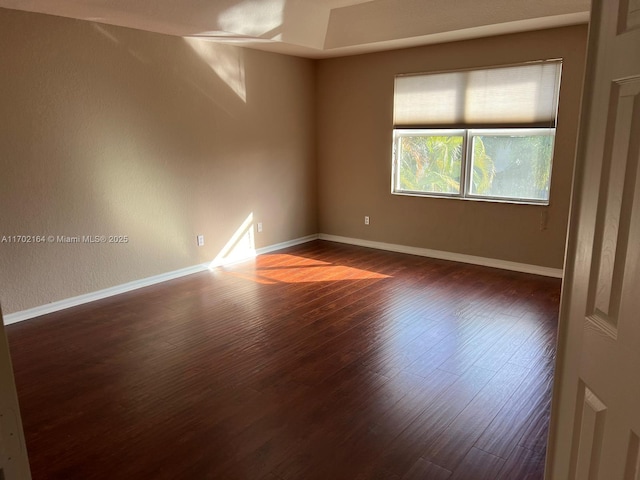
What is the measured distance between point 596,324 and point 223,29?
413cm

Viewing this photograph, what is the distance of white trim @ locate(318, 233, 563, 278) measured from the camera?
193 inches

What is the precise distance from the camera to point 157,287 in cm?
462

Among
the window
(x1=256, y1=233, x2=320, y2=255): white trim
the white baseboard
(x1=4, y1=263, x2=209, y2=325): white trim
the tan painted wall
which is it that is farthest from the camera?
(x1=256, y1=233, x2=320, y2=255): white trim

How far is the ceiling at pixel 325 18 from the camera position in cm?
371

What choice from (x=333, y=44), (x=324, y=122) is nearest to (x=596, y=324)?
(x=333, y=44)

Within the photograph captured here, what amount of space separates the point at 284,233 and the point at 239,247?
31.4 inches

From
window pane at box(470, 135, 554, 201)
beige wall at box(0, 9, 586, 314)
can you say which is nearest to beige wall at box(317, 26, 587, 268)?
beige wall at box(0, 9, 586, 314)

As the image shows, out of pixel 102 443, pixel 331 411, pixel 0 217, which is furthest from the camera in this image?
pixel 0 217

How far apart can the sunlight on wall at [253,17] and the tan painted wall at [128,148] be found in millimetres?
646

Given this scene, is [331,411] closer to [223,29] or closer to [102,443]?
[102,443]

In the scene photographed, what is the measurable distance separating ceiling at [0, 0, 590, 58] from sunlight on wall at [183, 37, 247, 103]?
0.64ft

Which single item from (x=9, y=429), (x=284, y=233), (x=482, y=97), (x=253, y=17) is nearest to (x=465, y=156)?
(x=482, y=97)

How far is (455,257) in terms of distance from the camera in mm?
5504

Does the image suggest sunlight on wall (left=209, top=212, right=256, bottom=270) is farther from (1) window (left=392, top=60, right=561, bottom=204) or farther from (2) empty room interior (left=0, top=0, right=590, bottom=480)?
(1) window (left=392, top=60, right=561, bottom=204)
